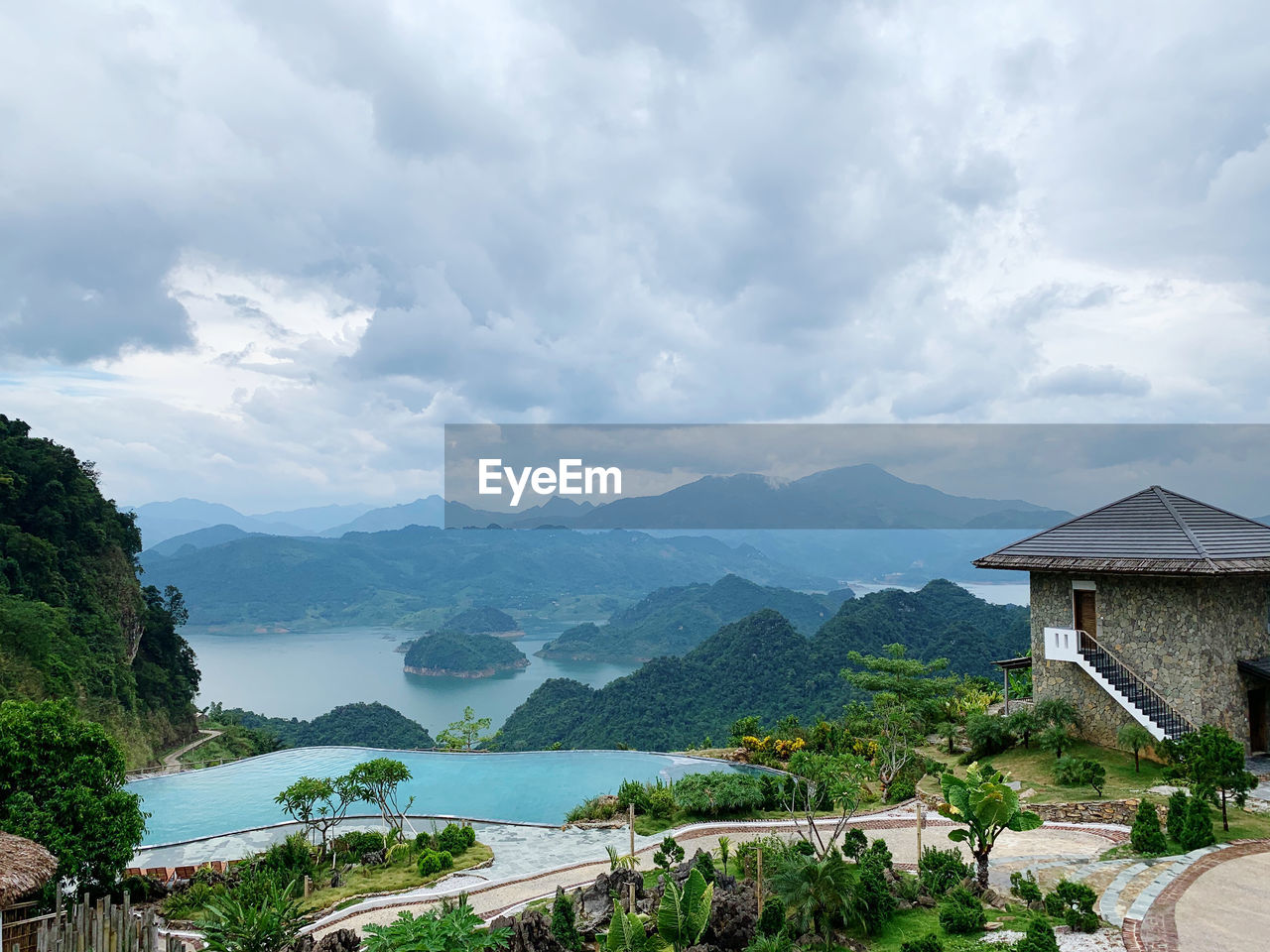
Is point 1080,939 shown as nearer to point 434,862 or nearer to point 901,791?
point 901,791

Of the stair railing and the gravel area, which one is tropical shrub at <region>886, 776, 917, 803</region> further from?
the gravel area

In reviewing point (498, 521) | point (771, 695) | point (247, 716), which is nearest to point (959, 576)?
point (498, 521)

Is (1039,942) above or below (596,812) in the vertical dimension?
above

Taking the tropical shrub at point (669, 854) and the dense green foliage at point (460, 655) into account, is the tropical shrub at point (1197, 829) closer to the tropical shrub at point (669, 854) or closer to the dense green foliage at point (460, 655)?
the tropical shrub at point (669, 854)

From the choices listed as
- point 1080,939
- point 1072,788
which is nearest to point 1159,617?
point 1072,788

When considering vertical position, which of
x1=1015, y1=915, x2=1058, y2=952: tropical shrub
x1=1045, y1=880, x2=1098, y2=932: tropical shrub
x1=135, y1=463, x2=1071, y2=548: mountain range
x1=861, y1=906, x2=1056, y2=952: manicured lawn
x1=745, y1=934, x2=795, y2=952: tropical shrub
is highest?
x1=135, y1=463, x2=1071, y2=548: mountain range

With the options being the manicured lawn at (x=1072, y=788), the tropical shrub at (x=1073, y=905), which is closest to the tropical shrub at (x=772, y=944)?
the tropical shrub at (x=1073, y=905)

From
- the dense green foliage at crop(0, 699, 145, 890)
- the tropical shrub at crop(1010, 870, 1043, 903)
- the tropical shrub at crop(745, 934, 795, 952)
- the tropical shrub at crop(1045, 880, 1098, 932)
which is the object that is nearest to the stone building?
the tropical shrub at crop(1010, 870, 1043, 903)
